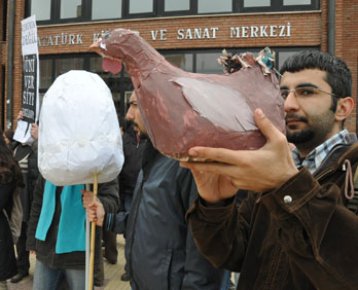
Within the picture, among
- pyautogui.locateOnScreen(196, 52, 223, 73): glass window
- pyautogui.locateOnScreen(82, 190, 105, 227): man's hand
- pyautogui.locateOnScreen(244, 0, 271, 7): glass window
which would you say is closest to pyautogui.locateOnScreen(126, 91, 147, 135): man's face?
pyautogui.locateOnScreen(82, 190, 105, 227): man's hand

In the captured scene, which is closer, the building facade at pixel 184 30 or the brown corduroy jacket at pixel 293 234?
the brown corduroy jacket at pixel 293 234

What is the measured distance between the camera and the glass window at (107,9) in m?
11.8

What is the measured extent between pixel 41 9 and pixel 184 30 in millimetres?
4447

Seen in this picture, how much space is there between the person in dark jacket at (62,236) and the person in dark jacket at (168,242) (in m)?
0.79

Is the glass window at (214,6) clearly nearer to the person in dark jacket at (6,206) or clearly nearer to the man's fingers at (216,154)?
the person in dark jacket at (6,206)

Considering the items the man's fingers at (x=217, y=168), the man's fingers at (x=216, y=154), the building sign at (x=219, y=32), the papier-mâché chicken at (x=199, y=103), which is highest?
the building sign at (x=219, y=32)

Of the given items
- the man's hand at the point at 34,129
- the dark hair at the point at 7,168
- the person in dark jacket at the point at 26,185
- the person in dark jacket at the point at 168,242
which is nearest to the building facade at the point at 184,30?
the person in dark jacket at the point at 26,185

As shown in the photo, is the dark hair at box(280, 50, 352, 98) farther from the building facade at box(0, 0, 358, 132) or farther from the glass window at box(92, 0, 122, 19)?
the glass window at box(92, 0, 122, 19)

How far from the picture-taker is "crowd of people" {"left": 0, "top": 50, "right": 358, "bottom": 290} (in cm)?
105

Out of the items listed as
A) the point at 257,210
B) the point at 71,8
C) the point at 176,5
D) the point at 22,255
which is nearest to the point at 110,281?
the point at 22,255

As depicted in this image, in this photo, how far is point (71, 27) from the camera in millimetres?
12180

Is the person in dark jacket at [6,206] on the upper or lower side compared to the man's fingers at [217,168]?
lower

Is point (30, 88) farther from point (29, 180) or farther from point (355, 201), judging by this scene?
point (355, 201)

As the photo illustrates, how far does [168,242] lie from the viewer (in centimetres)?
217
